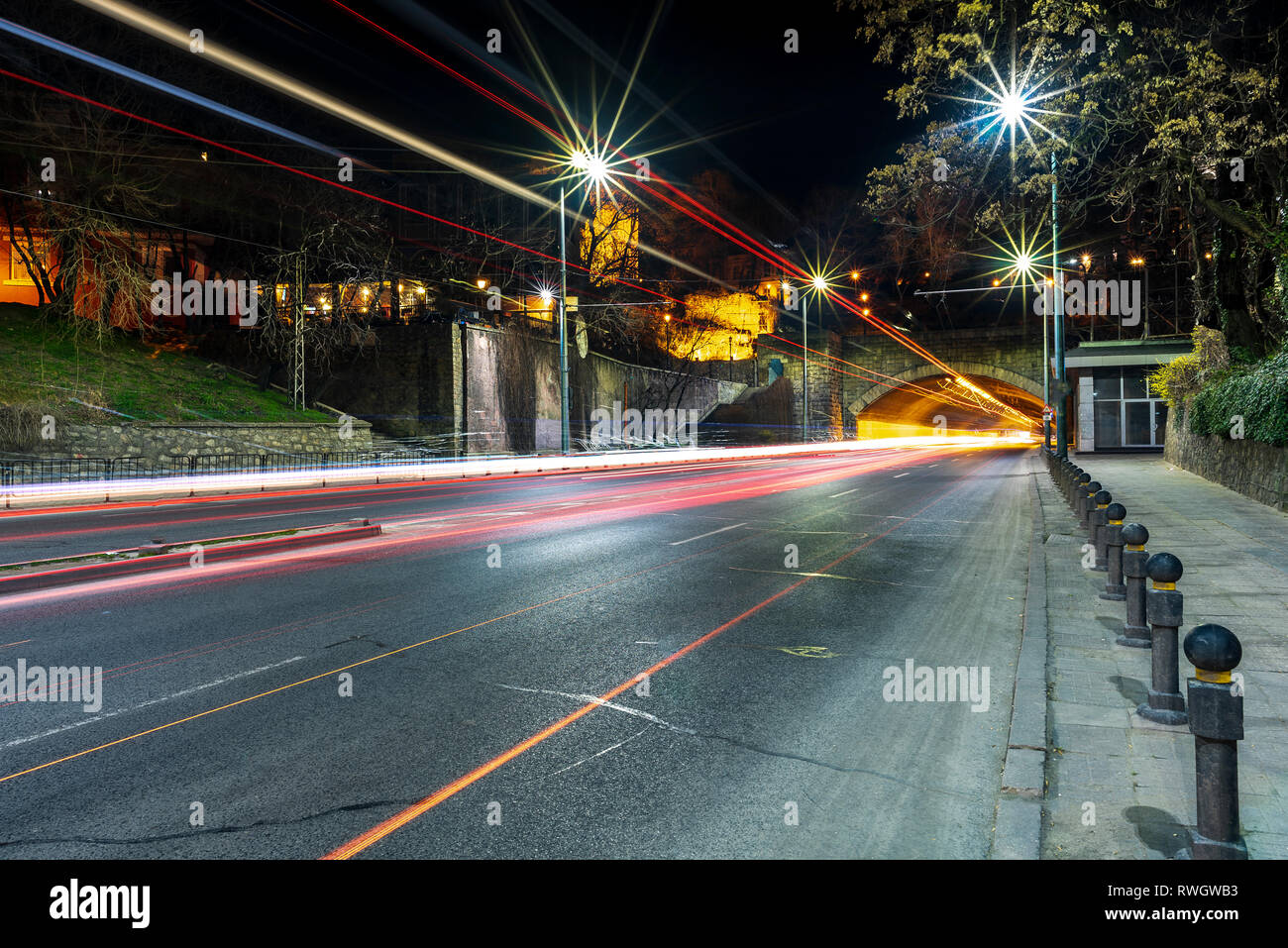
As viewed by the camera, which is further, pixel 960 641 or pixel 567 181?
pixel 567 181

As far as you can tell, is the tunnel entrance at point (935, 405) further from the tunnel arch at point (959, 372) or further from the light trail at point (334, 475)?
the light trail at point (334, 475)

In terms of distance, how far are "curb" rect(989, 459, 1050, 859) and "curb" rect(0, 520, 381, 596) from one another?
9478 millimetres

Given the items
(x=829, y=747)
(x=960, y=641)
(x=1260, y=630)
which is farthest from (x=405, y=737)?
(x=1260, y=630)

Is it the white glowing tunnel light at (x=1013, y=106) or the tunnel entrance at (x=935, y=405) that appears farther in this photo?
the tunnel entrance at (x=935, y=405)

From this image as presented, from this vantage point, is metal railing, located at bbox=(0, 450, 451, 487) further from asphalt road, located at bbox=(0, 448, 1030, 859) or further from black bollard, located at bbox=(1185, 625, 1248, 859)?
black bollard, located at bbox=(1185, 625, 1248, 859)

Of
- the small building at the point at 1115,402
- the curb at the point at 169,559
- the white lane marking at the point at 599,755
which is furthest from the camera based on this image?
the small building at the point at 1115,402

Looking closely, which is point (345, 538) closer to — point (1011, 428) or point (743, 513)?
point (743, 513)

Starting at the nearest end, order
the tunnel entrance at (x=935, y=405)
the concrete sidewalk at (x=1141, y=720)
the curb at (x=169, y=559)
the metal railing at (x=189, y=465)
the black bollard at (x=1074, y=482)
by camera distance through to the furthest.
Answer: the concrete sidewalk at (x=1141, y=720), the curb at (x=169, y=559), the black bollard at (x=1074, y=482), the metal railing at (x=189, y=465), the tunnel entrance at (x=935, y=405)

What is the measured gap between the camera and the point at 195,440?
26047 mm

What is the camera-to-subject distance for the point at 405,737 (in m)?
4.75

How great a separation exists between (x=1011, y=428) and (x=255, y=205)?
14995 centimetres

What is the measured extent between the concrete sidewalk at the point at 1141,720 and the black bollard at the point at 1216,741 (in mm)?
198

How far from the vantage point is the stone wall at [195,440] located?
23.2 meters

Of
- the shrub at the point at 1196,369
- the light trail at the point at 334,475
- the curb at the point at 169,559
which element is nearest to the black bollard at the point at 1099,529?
the curb at the point at 169,559
